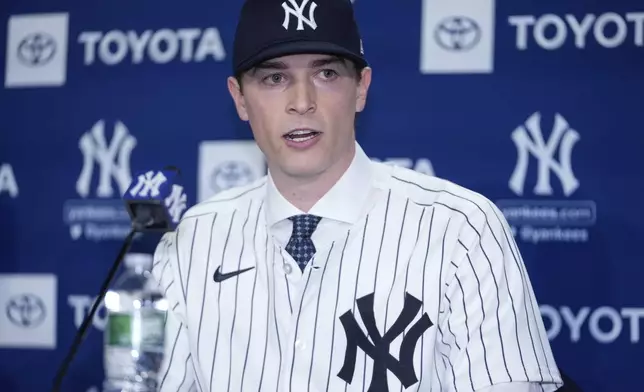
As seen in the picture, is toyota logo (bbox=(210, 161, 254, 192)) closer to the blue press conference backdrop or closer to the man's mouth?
the blue press conference backdrop

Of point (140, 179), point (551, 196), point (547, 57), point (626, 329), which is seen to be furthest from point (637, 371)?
point (140, 179)

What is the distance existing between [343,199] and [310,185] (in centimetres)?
7

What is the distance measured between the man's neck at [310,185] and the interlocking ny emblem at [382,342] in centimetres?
21

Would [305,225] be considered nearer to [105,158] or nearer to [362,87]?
[362,87]

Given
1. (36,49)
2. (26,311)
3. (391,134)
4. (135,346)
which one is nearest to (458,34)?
(391,134)

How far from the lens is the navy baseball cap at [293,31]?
144cm

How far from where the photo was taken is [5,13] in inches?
95.1

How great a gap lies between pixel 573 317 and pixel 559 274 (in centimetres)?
11

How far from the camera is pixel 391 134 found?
6.89 ft

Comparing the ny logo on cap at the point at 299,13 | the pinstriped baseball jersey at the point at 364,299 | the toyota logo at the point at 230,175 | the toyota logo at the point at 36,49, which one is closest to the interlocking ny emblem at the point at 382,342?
the pinstriped baseball jersey at the point at 364,299

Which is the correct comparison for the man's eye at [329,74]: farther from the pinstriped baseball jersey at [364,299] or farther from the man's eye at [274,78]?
the pinstriped baseball jersey at [364,299]

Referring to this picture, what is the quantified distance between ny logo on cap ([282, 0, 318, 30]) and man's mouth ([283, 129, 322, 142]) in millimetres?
176

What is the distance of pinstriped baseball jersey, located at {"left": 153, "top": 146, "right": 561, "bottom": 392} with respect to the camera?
1.43m

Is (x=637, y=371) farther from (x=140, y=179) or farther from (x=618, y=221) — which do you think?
(x=140, y=179)
